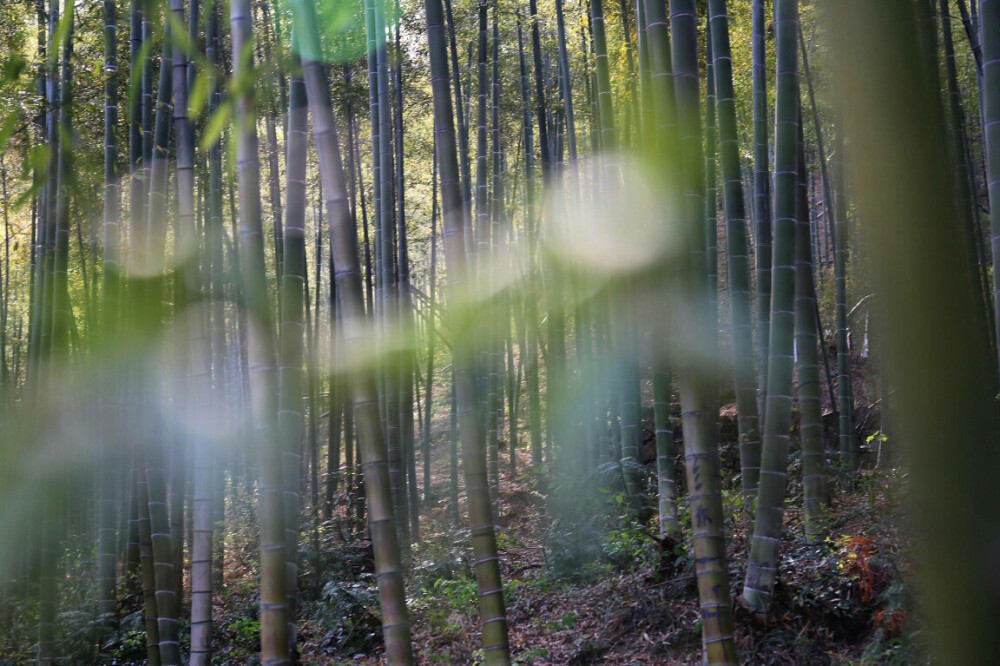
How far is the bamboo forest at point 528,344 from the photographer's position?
60 cm

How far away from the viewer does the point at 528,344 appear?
11.9 metres

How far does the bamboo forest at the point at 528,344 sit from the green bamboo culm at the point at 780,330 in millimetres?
16

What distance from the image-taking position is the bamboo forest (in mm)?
604

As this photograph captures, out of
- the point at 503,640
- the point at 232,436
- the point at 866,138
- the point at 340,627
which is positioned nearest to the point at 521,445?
the point at 232,436

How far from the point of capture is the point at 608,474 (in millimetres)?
6293

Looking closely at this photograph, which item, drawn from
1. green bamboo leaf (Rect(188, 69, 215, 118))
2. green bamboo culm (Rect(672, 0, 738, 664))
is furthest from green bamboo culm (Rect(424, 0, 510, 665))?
green bamboo leaf (Rect(188, 69, 215, 118))

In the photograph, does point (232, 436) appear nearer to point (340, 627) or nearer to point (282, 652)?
point (340, 627)

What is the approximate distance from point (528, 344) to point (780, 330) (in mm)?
8226

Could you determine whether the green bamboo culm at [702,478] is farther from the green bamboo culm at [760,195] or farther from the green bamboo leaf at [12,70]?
the green bamboo culm at [760,195]

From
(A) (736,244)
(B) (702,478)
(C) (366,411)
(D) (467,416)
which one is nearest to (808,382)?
(A) (736,244)

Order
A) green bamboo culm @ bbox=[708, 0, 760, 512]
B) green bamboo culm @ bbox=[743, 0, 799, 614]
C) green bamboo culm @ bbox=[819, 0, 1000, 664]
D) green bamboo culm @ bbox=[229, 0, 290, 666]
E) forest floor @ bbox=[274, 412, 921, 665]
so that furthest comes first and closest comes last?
green bamboo culm @ bbox=[708, 0, 760, 512], forest floor @ bbox=[274, 412, 921, 665], green bamboo culm @ bbox=[743, 0, 799, 614], green bamboo culm @ bbox=[229, 0, 290, 666], green bamboo culm @ bbox=[819, 0, 1000, 664]

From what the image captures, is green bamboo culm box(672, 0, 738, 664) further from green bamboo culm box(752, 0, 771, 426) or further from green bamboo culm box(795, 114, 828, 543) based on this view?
green bamboo culm box(752, 0, 771, 426)

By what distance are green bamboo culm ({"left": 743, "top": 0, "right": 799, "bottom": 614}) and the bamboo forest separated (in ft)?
0.05

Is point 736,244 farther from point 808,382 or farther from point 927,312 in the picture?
point 927,312
